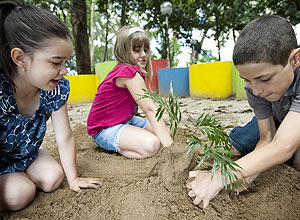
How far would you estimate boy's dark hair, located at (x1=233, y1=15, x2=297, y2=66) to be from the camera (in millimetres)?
1046

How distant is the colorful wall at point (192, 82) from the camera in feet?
16.1

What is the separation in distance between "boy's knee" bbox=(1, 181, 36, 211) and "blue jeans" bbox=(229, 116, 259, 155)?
142cm

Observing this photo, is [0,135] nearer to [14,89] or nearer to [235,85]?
[14,89]

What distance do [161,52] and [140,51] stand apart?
7.96m

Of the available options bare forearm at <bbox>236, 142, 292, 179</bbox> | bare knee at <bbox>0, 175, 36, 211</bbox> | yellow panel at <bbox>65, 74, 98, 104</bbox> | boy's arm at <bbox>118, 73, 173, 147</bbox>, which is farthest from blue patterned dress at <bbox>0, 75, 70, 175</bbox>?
yellow panel at <bbox>65, 74, 98, 104</bbox>

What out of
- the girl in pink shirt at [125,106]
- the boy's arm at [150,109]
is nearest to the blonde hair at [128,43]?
A: the girl in pink shirt at [125,106]

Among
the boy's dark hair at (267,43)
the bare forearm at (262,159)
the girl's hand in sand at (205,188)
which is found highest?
the boy's dark hair at (267,43)

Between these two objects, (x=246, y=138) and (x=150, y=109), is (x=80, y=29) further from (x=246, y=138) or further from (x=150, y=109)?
(x=246, y=138)

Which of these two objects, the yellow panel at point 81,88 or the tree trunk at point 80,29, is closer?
the tree trunk at point 80,29

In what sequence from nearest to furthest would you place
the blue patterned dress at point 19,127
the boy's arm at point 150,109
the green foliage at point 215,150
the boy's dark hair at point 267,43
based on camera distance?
the green foliage at point 215,150 → the boy's dark hair at point 267,43 → the blue patterned dress at point 19,127 → the boy's arm at point 150,109

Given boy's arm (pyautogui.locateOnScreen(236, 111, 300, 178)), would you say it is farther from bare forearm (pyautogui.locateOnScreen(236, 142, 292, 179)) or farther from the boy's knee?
the boy's knee

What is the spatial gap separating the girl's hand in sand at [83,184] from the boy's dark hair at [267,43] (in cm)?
106

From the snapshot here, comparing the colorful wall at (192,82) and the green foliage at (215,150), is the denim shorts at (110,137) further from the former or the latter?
the colorful wall at (192,82)

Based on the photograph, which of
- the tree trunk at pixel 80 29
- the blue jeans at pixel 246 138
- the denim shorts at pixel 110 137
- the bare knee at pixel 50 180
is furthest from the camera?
the tree trunk at pixel 80 29
